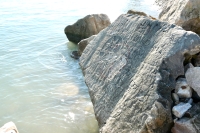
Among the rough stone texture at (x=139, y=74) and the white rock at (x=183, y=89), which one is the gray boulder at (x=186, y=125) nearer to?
the rough stone texture at (x=139, y=74)

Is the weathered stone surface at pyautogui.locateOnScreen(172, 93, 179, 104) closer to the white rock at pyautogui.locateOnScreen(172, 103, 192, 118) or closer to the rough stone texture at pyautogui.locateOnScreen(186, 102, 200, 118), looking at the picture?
the white rock at pyautogui.locateOnScreen(172, 103, 192, 118)

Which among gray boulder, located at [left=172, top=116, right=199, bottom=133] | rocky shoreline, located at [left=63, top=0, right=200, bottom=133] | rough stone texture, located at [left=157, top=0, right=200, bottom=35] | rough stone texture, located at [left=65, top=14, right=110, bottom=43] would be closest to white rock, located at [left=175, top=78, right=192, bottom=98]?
rocky shoreline, located at [left=63, top=0, right=200, bottom=133]

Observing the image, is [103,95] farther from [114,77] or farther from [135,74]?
[135,74]

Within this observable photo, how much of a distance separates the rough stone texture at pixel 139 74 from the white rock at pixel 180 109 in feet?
0.26

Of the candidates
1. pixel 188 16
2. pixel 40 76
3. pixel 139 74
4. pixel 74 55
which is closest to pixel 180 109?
pixel 139 74

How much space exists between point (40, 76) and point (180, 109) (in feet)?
19.2

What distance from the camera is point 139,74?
409cm

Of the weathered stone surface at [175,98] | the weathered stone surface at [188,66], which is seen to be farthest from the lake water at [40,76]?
the weathered stone surface at [188,66]

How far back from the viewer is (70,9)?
17250mm

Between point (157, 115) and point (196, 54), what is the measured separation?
1236 mm

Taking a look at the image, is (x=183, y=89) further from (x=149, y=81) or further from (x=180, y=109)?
(x=149, y=81)

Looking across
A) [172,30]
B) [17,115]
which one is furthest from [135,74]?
[17,115]

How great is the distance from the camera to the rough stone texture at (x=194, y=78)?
354 cm

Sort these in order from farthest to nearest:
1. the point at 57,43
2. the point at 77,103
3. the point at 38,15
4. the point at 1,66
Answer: the point at 38,15 < the point at 57,43 < the point at 1,66 < the point at 77,103
